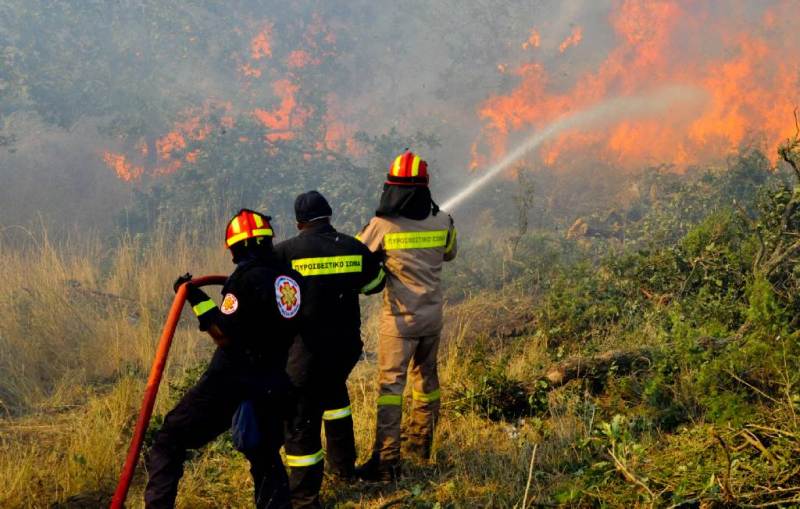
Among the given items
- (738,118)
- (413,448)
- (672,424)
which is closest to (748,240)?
(672,424)

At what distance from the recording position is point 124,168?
1597 centimetres

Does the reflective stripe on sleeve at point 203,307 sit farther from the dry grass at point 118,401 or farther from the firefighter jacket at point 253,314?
the dry grass at point 118,401

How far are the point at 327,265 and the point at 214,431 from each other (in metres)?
1.21

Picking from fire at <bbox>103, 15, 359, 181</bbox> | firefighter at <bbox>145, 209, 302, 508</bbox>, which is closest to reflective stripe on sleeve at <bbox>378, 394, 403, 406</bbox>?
firefighter at <bbox>145, 209, 302, 508</bbox>

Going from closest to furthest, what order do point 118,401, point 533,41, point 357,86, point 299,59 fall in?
1. point 118,401
2. point 299,59
3. point 533,41
4. point 357,86

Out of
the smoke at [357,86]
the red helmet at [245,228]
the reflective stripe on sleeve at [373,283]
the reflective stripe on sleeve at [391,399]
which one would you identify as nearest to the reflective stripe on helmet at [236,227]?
the red helmet at [245,228]

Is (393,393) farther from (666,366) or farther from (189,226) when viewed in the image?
(189,226)

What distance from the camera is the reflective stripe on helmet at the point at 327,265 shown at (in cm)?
434

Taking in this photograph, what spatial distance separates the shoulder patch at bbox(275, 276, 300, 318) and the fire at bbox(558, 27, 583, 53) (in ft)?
56.7

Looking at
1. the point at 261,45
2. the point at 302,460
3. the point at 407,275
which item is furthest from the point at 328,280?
the point at 261,45

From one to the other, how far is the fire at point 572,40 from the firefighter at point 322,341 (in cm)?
1646

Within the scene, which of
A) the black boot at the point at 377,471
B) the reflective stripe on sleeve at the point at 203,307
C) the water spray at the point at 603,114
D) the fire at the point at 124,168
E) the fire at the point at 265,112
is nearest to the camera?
the reflective stripe on sleeve at the point at 203,307

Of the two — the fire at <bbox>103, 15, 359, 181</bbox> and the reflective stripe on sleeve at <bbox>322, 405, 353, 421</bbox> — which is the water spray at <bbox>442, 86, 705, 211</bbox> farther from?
the reflective stripe on sleeve at <bbox>322, 405, 353, 421</bbox>

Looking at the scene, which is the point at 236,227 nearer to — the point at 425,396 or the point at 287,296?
the point at 287,296
